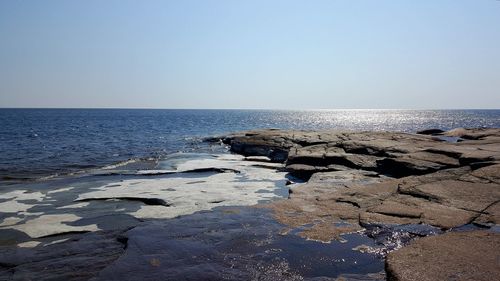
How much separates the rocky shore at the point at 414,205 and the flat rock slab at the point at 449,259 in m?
0.01

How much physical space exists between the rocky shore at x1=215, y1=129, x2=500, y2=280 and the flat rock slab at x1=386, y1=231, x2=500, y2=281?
1 centimetres

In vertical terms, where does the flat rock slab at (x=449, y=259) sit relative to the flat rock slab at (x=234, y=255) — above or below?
above

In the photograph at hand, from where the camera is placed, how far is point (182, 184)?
1367 centimetres

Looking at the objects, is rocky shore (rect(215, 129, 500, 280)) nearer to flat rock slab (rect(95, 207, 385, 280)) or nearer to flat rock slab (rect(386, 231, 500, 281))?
flat rock slab (rect(386, 231, 500, 281))

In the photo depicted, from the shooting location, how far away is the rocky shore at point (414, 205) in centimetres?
538

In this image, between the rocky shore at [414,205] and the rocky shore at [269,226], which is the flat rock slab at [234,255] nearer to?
the rocky shore at [269,226]

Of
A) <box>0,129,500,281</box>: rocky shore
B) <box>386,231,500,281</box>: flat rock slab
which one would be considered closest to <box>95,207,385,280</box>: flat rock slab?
<box>0,129,500,281</box>: rocky shore

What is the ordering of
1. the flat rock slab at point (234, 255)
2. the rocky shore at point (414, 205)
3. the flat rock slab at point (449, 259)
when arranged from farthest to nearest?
the flat rock slab at point (234, 255), the rocky shore at point (414, 205), the flat rock slab at point (449, 259)

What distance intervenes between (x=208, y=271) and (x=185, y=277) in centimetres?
38

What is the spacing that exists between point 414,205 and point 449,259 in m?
3.31

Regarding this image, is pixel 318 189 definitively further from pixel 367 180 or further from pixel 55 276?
pixel 55 276

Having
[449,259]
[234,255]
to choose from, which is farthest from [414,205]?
[234,255]

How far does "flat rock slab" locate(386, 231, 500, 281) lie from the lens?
4.89 metres

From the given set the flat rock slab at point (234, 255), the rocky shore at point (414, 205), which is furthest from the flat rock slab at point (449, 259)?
the flat rock slab at point (234, 255)
